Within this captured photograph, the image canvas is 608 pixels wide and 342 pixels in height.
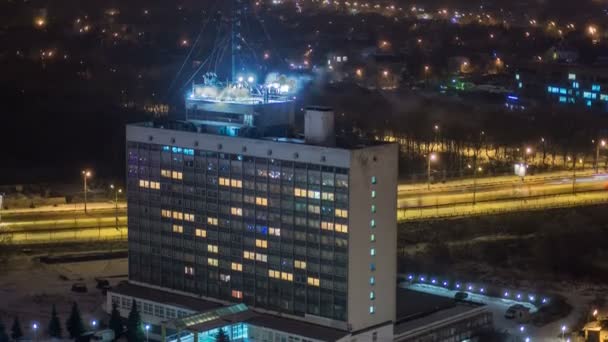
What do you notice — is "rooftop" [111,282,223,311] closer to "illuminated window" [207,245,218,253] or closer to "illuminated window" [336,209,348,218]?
"illuminated window" [207,245,218,253]

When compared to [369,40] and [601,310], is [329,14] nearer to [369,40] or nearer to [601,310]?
[369,40]

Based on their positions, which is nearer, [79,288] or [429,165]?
[79,288]

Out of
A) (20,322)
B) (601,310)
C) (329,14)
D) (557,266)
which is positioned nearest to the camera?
(20,322)

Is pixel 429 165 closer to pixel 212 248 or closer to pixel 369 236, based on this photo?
pixel 212 248

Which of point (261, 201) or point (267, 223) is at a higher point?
point (261, 201)

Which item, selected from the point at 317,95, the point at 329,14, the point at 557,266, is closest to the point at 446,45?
the point at 329,14

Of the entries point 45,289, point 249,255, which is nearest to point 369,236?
point 249,255

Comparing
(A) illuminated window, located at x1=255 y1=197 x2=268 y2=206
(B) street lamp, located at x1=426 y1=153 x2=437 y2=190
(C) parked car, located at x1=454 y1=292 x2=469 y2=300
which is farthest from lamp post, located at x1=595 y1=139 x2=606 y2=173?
Answer: (A) illuminated window, located at x1=255 y1=197 x2=268 y2=206
